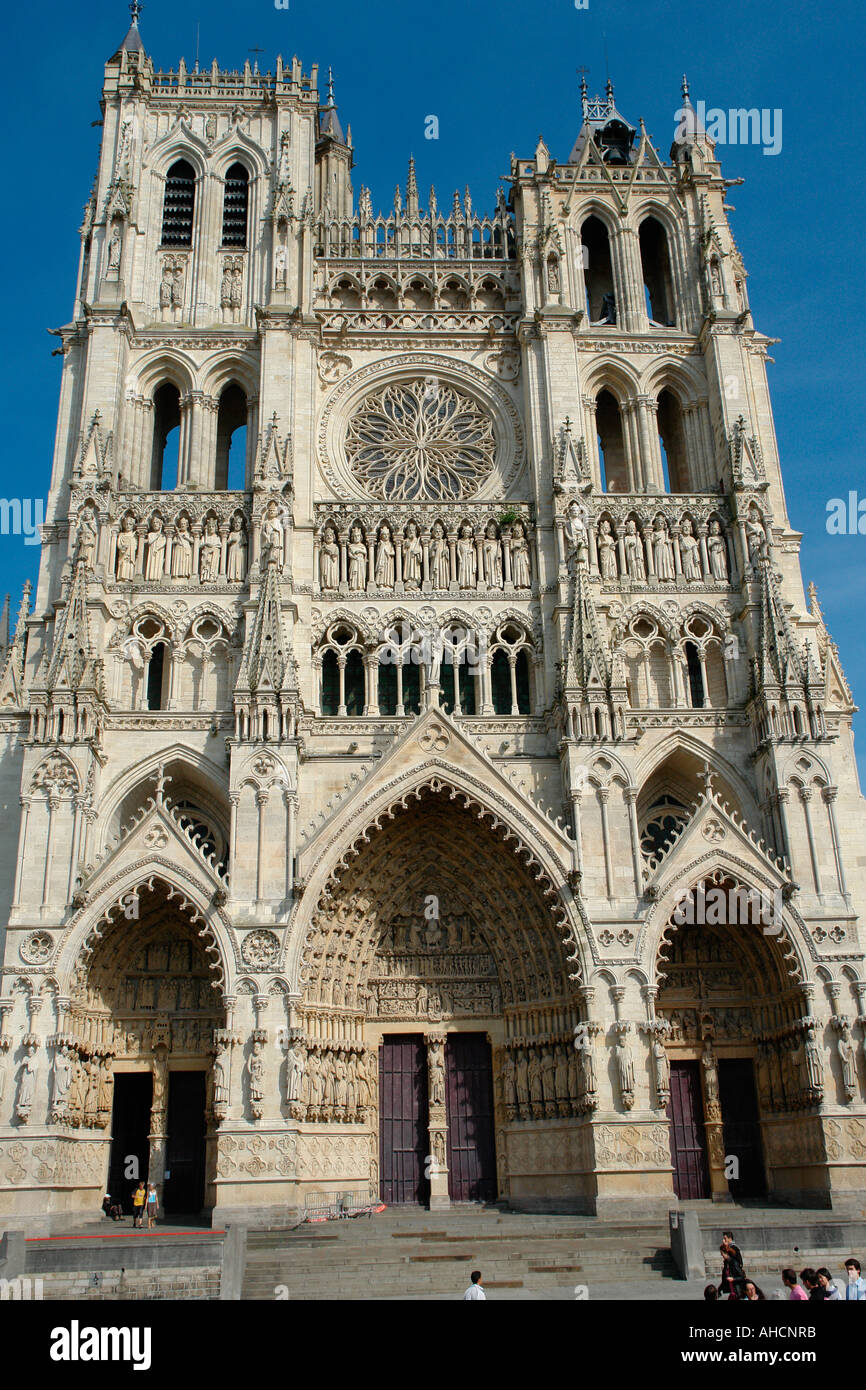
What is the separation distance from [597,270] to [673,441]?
583 centimetres

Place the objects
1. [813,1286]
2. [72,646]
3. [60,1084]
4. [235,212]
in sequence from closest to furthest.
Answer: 1. [813,1286]
2. [60,1084]
3. [72,646]
4. [235,212]

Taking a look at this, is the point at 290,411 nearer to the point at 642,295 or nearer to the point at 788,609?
the point at 642,295

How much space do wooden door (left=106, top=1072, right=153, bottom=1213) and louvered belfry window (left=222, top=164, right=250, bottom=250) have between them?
20851 millimetres

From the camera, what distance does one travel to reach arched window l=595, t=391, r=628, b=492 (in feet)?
97.0

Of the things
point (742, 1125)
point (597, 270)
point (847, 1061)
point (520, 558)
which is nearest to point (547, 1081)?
point (742, 1125)

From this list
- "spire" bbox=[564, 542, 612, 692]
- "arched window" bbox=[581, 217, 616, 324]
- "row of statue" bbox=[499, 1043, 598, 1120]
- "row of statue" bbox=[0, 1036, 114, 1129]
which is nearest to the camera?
"row of statue" bbox=[0, 1036, 114, 1129]

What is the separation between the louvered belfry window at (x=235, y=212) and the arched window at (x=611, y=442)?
1042cm

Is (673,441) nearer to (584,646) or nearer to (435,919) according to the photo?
(584,646)

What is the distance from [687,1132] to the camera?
2267 centimetres

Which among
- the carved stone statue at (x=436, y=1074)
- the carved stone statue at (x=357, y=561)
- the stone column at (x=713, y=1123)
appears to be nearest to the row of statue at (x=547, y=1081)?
the carved stone statue at (x=436, y=1074)

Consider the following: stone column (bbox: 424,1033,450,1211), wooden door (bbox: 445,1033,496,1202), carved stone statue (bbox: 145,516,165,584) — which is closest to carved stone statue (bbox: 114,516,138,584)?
carved stone statue (bbox: 145,516,165,584)

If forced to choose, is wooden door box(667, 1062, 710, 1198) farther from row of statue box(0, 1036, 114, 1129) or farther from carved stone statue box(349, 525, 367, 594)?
carved stone statue box(349, 525, 367, 594)
